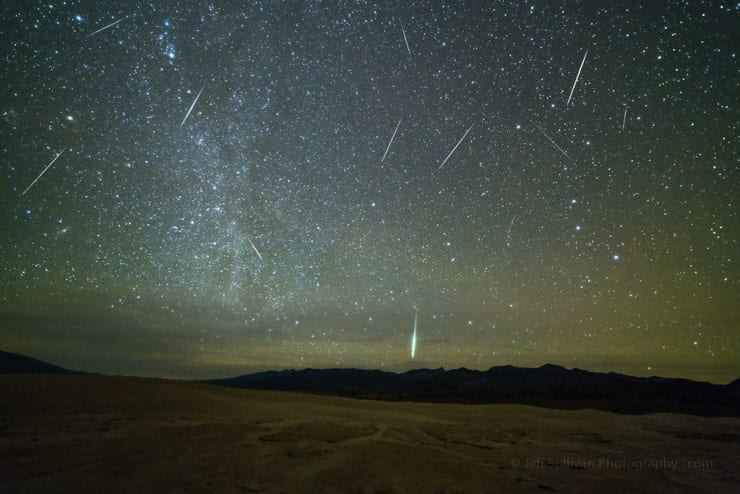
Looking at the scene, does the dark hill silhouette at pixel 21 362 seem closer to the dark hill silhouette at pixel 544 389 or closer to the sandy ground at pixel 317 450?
the dark hill silhouette at pixel 544 389

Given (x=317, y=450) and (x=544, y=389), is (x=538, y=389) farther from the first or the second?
(x=317, y=450)

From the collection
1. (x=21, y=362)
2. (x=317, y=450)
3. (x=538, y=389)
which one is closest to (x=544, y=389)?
(x=538, y=389)

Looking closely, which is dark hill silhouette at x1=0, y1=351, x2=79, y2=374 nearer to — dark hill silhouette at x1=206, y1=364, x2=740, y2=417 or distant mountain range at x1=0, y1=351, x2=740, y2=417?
distant mountain range at x1=0, y1=351, x2=740, y2=417

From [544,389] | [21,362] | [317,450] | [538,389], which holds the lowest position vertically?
[21,362]

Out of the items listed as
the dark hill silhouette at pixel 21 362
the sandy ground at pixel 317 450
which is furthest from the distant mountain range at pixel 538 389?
the sandy ground at pixel 317 450

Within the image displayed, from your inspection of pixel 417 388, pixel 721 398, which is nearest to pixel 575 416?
pixel 721 398

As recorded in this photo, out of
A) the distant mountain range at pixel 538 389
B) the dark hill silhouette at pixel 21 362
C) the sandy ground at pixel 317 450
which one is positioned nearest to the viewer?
the sandy ground at pixel 317 450
